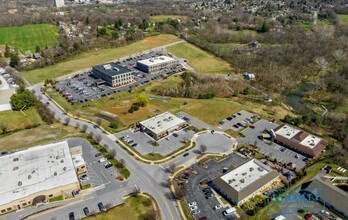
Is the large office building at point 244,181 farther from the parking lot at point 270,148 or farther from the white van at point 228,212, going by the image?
the parking lot at point 270,148

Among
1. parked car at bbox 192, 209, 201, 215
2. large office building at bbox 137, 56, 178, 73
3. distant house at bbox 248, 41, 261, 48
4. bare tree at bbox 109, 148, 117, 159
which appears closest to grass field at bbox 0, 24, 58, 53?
large office building at bbox 137, 56, 178, 73

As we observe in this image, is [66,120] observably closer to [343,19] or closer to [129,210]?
[129,210]

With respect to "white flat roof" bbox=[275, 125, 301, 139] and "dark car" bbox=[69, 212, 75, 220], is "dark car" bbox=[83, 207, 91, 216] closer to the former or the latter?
"dark car" bbox=[69, 212, 75, 220]

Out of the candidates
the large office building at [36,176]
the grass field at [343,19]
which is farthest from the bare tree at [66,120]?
the grass field at [343,19]

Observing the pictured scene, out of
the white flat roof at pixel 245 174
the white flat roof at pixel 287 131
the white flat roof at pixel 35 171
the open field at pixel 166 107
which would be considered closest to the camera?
the white flat roof at pixel 35 171

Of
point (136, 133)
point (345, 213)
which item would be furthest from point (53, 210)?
point (345, 213)

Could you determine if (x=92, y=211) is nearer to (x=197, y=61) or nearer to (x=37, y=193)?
(x=37, y=193)
